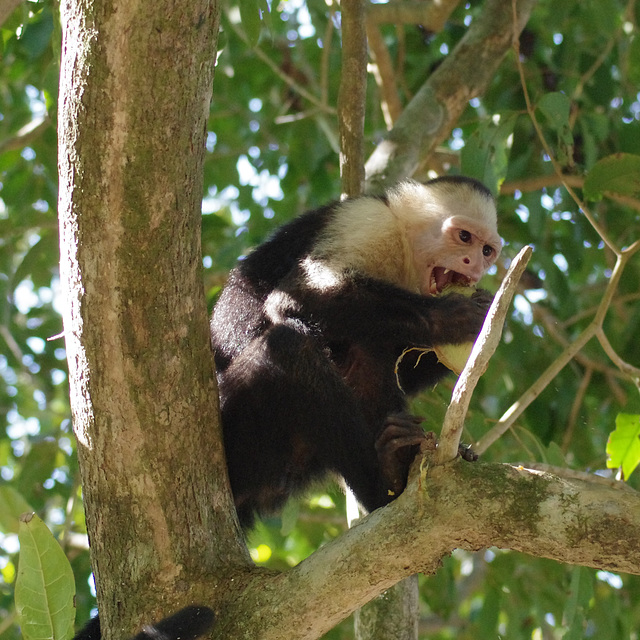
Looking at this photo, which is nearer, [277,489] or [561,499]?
[561,499]

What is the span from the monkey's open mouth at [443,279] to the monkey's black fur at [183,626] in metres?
1.74

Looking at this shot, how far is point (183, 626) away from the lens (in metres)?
2.03

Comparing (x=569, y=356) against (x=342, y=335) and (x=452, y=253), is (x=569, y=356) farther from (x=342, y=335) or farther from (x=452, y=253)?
(x=342, y=335)

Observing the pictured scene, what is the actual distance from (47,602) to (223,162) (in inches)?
157

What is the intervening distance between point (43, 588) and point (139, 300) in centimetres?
77

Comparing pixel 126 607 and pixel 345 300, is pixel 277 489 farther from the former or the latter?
pixel 126 607

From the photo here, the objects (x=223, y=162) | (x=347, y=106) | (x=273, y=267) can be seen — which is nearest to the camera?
(x=273, y=267)

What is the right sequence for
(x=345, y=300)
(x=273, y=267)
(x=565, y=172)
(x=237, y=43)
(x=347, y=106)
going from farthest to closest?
(x=237, y=43)
(x=565, y=172)
(x=347, y=106)
(x=273, y=267)
(x=345, y=300)

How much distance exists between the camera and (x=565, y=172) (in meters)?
4.29

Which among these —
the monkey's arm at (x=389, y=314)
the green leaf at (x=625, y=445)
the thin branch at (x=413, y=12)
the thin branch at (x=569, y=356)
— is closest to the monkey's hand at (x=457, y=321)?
the monkey's arm at (x=389, y=314)

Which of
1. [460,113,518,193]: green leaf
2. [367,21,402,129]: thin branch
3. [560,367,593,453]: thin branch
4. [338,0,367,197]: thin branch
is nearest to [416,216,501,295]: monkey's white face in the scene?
[460,113,518,193]: green leaf

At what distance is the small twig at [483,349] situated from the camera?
1.84 meters

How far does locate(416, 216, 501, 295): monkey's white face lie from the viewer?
3.35 metres

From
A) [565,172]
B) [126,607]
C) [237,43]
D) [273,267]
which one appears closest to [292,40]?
[237,43]
